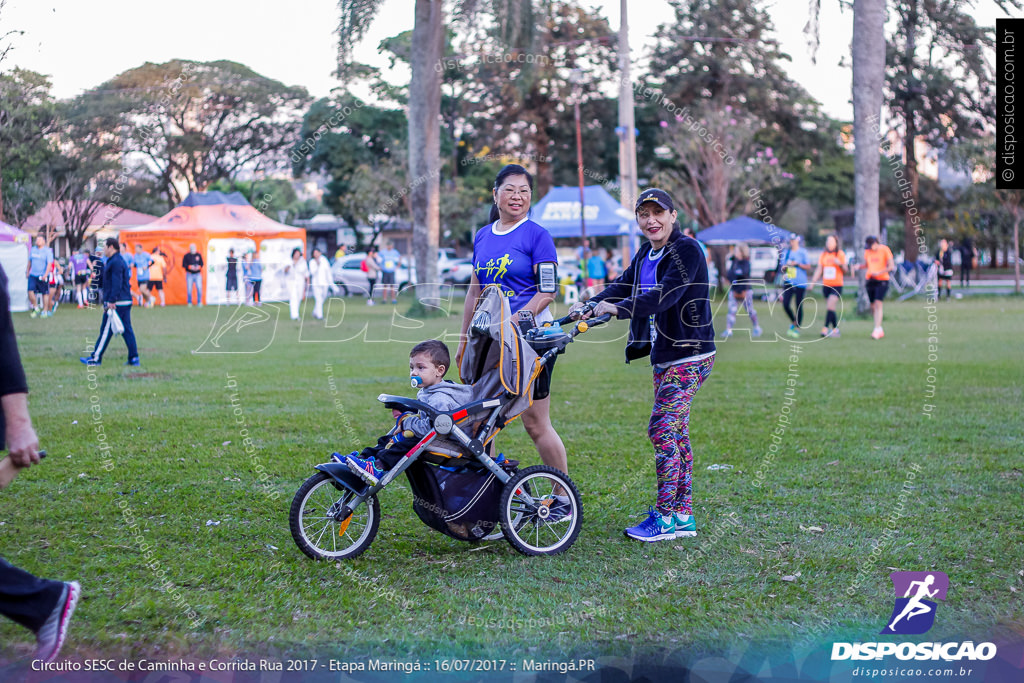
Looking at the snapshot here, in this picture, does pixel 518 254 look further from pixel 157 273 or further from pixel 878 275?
pixel 157 273

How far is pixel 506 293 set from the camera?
4812 mm

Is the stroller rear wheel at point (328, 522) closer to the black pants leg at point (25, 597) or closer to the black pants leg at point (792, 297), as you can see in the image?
the black pants leg at point (25, 597)

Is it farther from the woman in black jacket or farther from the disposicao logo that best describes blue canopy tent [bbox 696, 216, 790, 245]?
the disposicao logo

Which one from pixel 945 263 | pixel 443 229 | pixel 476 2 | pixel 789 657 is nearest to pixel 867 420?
Result: pixel 789 657

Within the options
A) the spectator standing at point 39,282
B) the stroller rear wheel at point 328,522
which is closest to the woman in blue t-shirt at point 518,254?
the stroller rear wheel at point 328,522

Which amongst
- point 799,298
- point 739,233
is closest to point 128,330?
point 799,298

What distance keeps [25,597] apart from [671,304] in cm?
297

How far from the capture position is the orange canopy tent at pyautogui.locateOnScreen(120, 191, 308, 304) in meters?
26.1

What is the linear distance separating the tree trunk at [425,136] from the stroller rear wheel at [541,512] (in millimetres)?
14834

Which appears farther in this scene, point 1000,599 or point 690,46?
point 690,46

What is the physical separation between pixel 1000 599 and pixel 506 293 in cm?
260

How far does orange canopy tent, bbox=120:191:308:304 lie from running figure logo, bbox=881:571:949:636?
902 inches

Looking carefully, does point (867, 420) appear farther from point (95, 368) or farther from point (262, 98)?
point (262, 98)

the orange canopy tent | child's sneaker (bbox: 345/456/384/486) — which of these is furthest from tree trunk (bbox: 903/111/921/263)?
child's sneaker (bbox: 345/456/384/486)
